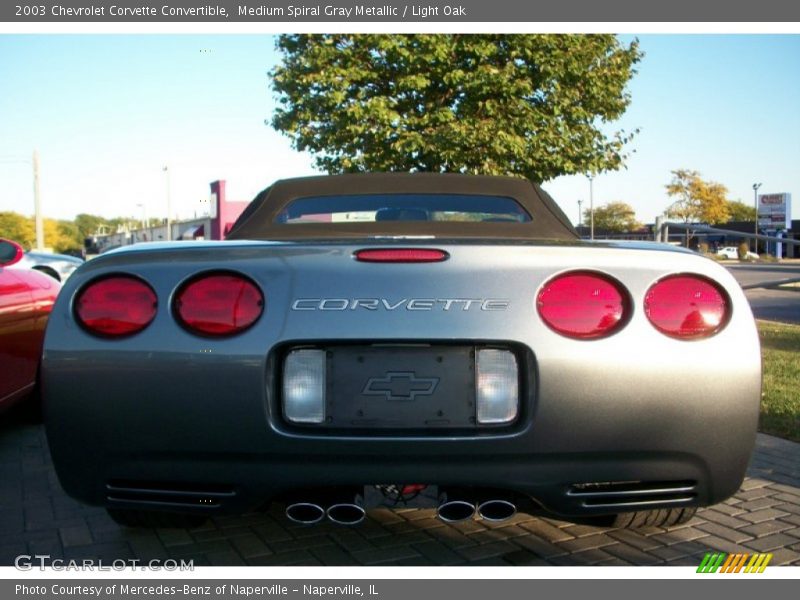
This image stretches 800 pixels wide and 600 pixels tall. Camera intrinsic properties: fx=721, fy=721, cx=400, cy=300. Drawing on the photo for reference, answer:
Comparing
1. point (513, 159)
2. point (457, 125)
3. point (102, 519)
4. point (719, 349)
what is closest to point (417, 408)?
point (719, 349)

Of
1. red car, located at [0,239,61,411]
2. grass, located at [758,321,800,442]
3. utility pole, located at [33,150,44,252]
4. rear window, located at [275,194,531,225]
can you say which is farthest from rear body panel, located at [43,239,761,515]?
utility pole, located at [33,150,44,252]

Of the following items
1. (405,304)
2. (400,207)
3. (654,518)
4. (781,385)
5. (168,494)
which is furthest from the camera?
(781,385)

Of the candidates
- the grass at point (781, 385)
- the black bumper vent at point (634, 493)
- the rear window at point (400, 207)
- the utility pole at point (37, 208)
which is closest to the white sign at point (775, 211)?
the utility pole at point (37, 208)

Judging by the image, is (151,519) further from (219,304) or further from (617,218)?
(617,218)

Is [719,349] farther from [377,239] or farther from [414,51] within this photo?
[414,51]

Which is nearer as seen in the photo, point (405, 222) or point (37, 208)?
point (405, 222)

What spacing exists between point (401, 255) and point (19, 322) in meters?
3.03

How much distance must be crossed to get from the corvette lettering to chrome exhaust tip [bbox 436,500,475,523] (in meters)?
0.56

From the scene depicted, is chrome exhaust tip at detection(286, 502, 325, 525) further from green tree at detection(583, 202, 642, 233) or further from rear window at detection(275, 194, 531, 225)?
green tree at detection(583, 202, 642, 233)

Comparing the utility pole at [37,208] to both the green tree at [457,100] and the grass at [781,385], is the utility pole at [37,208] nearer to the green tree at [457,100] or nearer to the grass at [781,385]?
the green tree at [457,100]

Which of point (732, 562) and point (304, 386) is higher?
point (304, 386)

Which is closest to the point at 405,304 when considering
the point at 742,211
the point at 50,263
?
the point at 50,263

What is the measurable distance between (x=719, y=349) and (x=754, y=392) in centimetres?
17

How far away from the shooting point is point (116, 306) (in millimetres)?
2127
